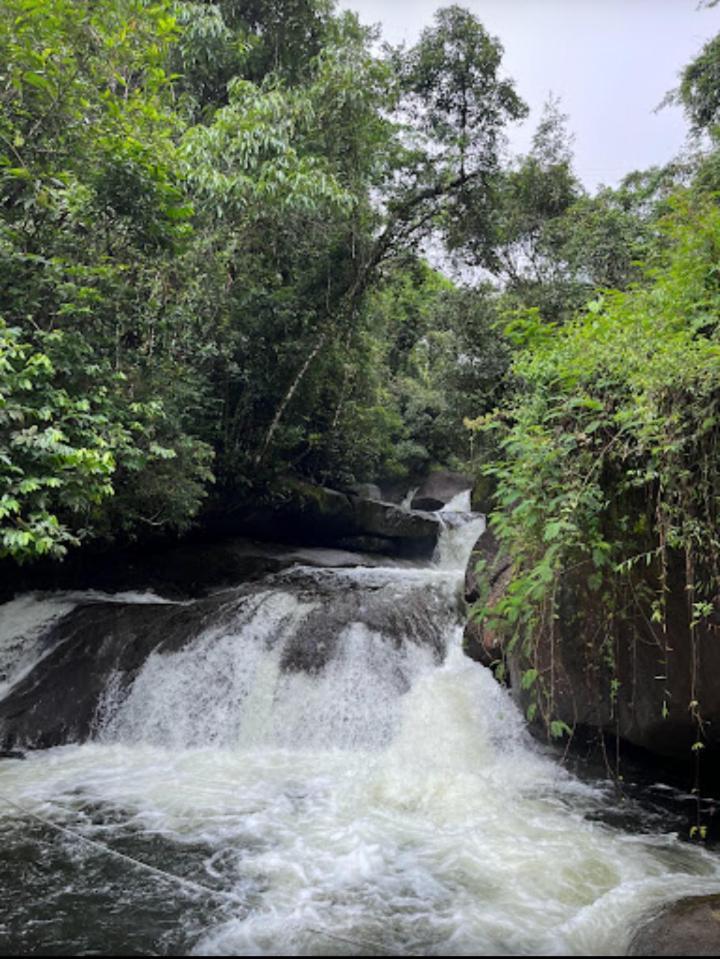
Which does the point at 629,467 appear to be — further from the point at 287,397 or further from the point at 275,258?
the point at 275,258

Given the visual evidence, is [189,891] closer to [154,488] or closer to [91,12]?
[154,488]

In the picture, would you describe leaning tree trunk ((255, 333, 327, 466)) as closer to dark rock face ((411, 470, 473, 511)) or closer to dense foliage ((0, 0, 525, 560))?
dense foliage ((0, 0, 525, 560))

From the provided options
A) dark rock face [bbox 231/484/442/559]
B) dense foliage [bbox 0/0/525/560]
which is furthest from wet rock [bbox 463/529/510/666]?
dark rock face [bbox 231/484/442/559]

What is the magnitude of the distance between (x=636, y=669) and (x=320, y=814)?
282cm

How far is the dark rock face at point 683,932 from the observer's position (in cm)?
286

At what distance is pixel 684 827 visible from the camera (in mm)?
4598

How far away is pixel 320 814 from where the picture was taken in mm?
4891

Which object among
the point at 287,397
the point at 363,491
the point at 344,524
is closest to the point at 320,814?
the point at 287,397

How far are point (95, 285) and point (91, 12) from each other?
117 inches

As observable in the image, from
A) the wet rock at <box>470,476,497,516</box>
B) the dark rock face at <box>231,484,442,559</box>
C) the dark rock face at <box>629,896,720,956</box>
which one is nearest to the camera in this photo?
the dark rock face at <box>629,896,720,956</box>

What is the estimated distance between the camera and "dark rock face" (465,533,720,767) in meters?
4.37

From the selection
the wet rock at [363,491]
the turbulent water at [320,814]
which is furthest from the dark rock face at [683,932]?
the wet rock at [363,491]

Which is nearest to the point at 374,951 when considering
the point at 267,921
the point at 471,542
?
the point at 267,921

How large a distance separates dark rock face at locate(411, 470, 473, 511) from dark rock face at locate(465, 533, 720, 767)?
12954 millimetres
